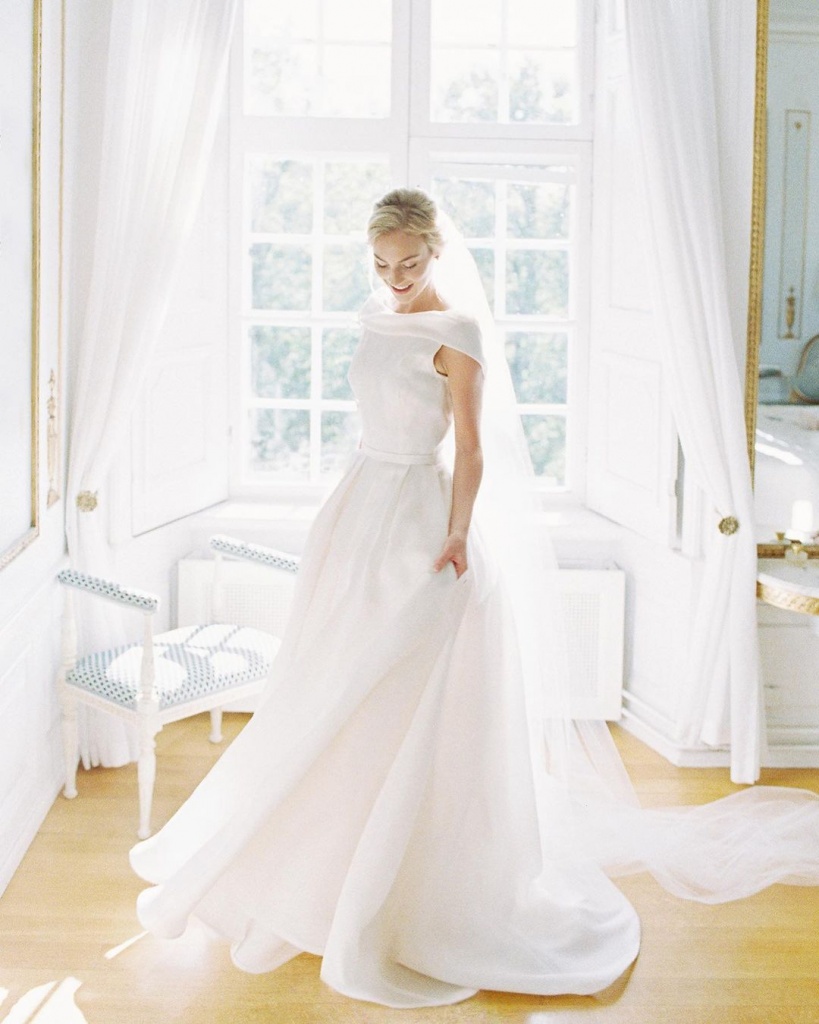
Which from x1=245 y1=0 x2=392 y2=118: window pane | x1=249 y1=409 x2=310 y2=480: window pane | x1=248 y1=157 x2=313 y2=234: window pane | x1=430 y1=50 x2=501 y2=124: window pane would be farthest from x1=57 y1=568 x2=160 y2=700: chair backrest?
x1=430 y1=50 x2=501 y2=124: window pane

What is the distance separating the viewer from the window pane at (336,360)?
210 inches

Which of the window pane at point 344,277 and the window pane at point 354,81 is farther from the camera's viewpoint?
A: the window pane at point 344,277

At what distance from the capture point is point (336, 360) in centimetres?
533

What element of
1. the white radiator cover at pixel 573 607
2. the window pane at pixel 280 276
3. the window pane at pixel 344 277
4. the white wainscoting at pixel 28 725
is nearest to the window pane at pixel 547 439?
the white radiator cover at pixel 573 607

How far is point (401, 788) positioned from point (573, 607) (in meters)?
1.93

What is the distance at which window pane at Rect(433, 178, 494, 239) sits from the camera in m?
5.18

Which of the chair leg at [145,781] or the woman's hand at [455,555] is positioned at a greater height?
the woman's hand at [455,555]

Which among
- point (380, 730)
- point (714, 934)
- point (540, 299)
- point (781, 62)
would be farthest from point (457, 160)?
point (714, 934)

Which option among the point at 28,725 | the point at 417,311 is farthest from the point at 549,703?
the point at 28,725

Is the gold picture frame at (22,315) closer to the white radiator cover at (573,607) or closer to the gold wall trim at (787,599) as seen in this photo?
the white radiator cover at (573,607)

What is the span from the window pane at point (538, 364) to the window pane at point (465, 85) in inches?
34.0

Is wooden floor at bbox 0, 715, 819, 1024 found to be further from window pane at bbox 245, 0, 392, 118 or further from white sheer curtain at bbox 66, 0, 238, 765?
window pane at bbox 245, 0, 392, 118

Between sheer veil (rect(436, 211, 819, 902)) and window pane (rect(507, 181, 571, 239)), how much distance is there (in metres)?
1.69

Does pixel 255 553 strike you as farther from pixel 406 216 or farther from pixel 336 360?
pixel 406 216
